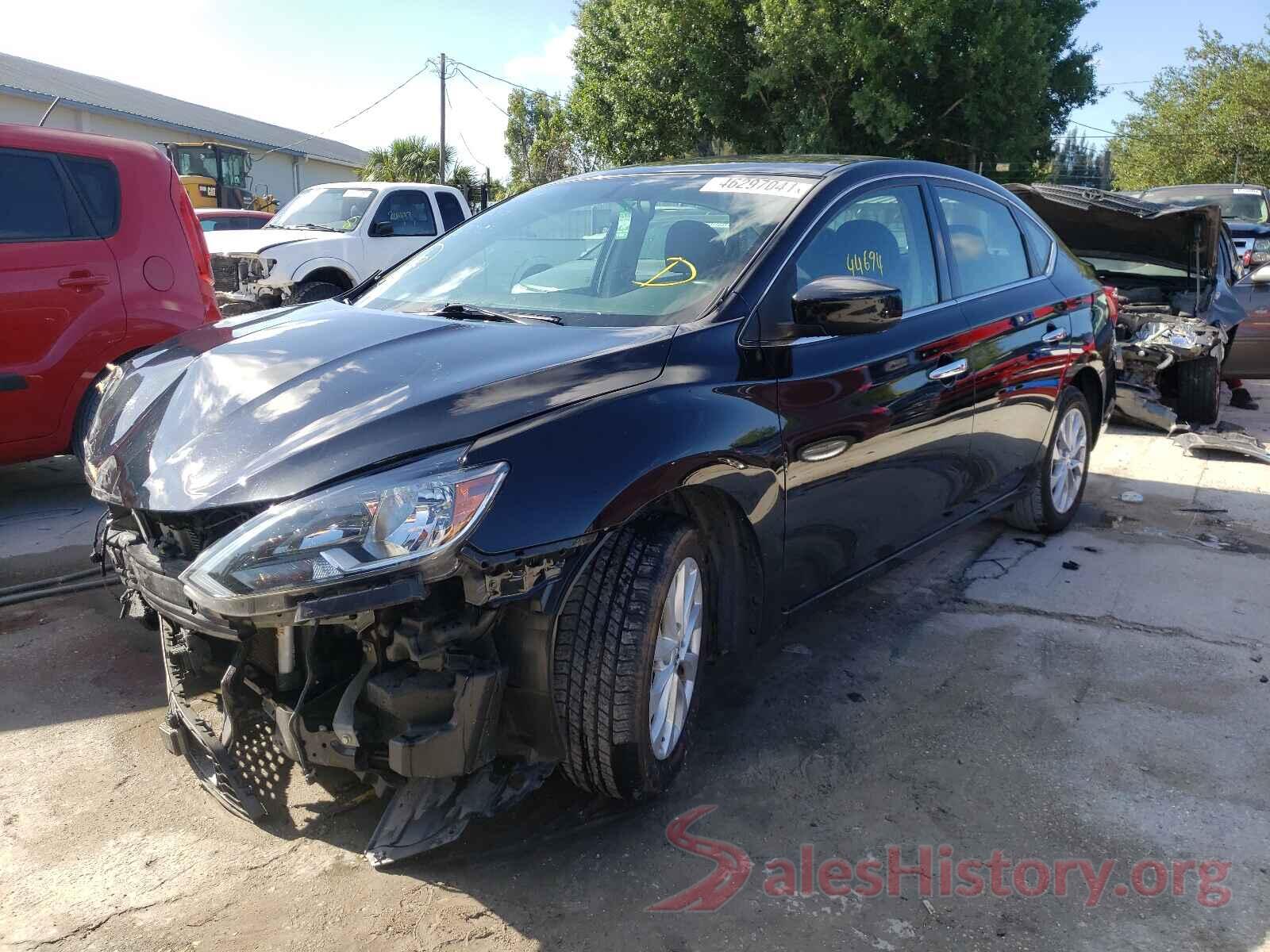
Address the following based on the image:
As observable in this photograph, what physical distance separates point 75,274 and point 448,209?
25.8 feet

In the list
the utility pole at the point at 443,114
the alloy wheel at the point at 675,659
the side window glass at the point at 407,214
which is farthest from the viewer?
the utility pole at the point at 443,114

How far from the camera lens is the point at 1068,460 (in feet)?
17.0

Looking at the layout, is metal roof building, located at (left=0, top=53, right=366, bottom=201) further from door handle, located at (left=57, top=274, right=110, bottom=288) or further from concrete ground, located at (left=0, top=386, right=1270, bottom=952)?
concrete ground, located at (left=0, top=386, right=1270, bottom=952)

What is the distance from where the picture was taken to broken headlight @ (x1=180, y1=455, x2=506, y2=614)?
2.11m

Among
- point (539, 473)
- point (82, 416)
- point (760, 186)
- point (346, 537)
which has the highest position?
point (760, 186)

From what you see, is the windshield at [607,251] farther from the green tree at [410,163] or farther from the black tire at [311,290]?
the green tree at [410,163]

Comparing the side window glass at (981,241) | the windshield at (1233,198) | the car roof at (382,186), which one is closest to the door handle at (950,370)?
the side window glass at (981,241)

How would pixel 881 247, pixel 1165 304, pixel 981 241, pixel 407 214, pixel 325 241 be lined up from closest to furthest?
pixel 881 247, pixel 981 241, pixel 1165 304, pixel 325 241, pixel 407 214


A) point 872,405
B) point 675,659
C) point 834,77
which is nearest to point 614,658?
point 675,659

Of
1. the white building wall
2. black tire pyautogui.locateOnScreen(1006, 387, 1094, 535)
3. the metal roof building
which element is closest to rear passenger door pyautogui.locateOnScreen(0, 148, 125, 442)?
black tire pyautogui.locateOnScreen(1006, 387, 1094, 535)

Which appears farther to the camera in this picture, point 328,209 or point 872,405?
point 328,209

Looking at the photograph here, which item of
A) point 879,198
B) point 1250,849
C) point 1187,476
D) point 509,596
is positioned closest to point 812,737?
point 1250,849

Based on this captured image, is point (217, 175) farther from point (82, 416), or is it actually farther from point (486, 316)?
point (486, 316)

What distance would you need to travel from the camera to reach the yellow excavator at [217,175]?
21.4 m
